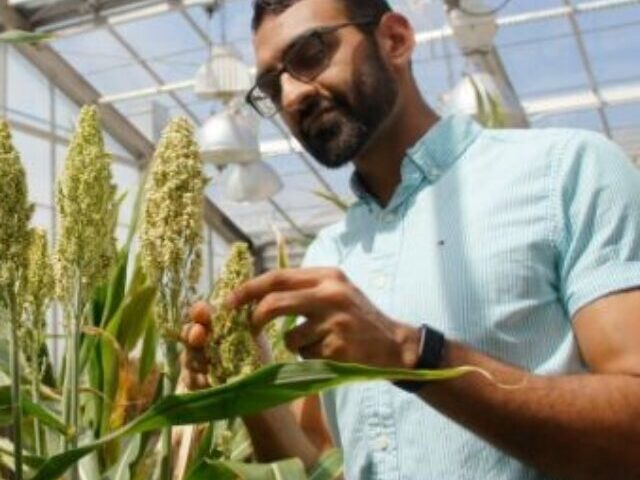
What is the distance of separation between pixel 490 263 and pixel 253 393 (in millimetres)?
292

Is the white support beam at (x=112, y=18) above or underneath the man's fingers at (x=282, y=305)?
above

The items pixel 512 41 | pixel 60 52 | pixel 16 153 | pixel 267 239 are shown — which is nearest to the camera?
pixel 16 153

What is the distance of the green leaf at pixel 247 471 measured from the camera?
52cm

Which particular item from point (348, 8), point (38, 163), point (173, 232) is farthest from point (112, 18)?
point (173, 232)

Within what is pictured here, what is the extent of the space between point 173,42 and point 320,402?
4.80m

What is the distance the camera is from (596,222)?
0.63 m

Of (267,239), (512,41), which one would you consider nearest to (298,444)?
(512,41)

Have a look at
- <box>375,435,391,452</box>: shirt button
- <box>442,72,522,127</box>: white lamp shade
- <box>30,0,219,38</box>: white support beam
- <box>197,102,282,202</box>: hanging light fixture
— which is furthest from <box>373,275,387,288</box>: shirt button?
<box>30,0,219,38</box>: white support beam

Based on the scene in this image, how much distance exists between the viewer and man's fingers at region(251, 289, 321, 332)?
451 mm

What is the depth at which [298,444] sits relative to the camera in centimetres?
74

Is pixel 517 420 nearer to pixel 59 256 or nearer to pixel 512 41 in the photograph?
pixel 59 256

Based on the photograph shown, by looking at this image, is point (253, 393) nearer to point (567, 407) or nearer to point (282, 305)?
point (282, 305)

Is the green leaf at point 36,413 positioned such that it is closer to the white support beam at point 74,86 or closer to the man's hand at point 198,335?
the man's hand at point 198,335

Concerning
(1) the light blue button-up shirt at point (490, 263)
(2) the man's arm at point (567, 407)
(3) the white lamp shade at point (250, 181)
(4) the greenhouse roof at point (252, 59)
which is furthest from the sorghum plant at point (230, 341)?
(4) the greenhouse roof at point (252, 59)
